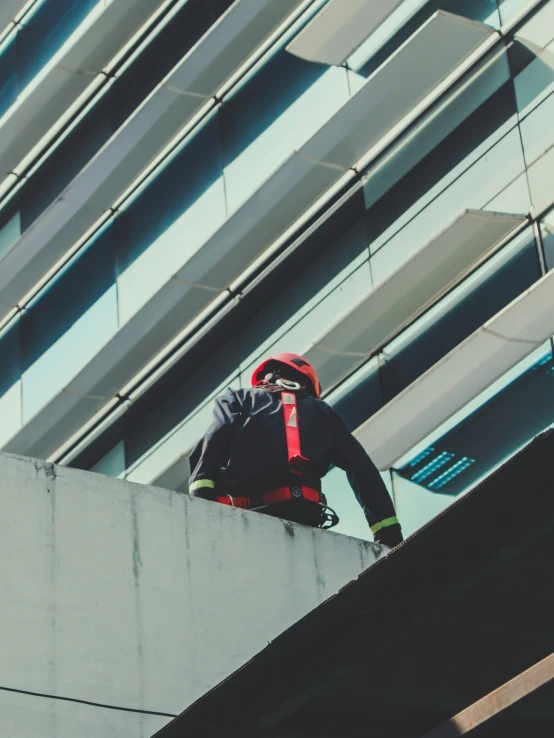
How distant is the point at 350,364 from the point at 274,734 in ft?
24.9

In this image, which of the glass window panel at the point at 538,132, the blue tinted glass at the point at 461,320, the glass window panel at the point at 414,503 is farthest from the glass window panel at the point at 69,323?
the glass window panel at the point at 538,132

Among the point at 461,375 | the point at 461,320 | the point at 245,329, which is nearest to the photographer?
the point at 461,375

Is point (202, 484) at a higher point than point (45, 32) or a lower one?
lower

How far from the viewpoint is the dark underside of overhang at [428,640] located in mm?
4914

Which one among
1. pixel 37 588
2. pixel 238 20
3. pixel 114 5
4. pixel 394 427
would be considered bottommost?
pixel 37 588

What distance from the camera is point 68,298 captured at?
16703 mm

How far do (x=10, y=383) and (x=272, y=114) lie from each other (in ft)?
15.6

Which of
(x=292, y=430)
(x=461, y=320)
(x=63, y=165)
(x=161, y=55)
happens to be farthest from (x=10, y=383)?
(x=292, y=430)

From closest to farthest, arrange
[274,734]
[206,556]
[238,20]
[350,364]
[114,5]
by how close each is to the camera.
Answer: [274,734], [206,556], [350,364], [238,20], [114,5]

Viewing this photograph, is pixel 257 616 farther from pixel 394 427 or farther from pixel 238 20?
pixel 238 20

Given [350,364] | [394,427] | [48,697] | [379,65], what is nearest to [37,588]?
[48,697]

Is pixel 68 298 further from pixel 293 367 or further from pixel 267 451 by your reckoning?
pixel 267 451

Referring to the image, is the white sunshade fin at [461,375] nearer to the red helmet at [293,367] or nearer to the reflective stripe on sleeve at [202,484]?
the red helmet at [293,367]

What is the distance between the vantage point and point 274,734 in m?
5.55
